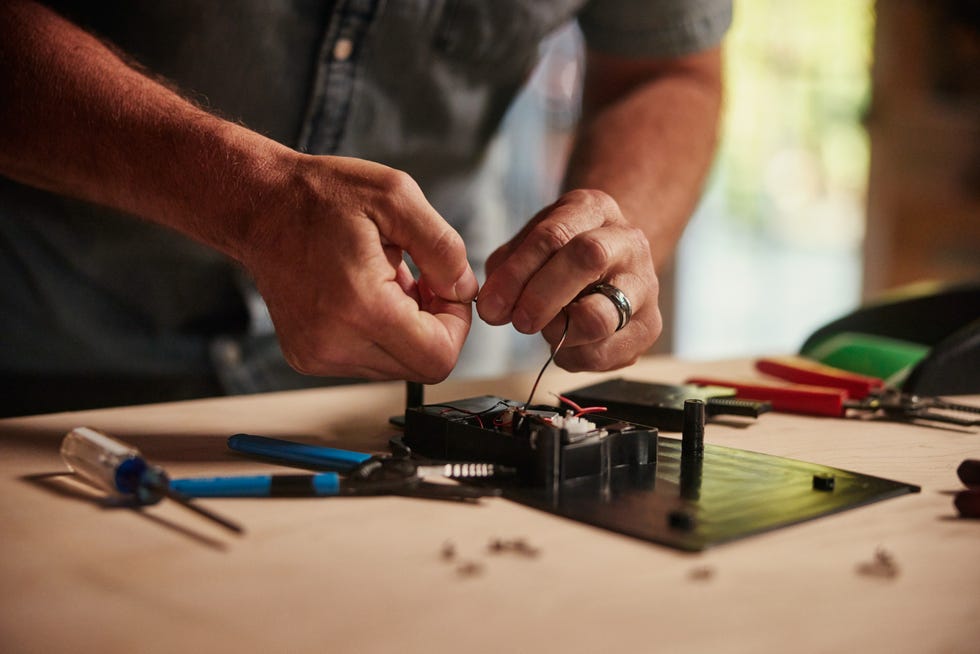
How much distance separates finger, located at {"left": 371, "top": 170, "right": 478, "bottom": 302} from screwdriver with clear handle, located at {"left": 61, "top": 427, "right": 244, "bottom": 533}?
24 cm

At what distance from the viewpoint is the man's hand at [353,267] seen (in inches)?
25.5

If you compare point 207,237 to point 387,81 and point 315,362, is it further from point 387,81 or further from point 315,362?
point 387,81

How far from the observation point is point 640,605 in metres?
0.42

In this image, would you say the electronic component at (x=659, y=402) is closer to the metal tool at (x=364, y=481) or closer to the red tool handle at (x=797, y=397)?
the red tool handle at (x=797, y=397)

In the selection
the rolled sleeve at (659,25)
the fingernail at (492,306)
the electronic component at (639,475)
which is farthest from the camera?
the rolled sleeve at (659,25)

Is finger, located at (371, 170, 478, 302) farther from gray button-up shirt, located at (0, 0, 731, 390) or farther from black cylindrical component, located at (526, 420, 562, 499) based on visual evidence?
gray button-up shirt, located at (0, 0, 731, 390)

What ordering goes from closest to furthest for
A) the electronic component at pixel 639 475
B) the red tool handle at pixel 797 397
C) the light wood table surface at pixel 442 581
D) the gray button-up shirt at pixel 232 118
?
1. the light wood table surface at pixel 442 581
2. the electronic component at pixel 639 475
3. the red tool handle at pixel 797 397
4. the gray button-up shirt at pixel 232 118

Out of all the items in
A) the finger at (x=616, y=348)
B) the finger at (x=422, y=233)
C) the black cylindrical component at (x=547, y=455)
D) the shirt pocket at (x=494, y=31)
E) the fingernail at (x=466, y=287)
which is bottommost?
the black cylindrical component at (x=547, y=455)

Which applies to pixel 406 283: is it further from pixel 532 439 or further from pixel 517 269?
pixel 532 439

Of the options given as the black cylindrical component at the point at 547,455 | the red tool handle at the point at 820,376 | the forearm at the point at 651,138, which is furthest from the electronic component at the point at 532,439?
the forearm at the point at 651,138

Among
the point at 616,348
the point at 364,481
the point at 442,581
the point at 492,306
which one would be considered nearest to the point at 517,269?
the point at 492,306

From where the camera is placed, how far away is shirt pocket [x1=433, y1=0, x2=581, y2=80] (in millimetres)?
1173

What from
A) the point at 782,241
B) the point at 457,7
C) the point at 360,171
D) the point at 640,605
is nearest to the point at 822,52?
the point at 782,241

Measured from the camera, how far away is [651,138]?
1.25m
